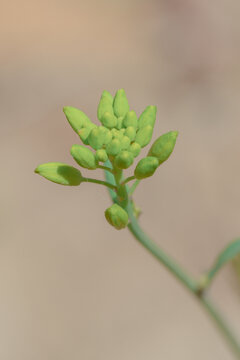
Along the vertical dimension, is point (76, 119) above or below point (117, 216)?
above

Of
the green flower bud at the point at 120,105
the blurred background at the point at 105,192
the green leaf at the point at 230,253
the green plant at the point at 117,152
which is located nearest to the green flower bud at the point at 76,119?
the green plant at the point at 117,152

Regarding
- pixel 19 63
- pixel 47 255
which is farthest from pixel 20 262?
pixel 19 63

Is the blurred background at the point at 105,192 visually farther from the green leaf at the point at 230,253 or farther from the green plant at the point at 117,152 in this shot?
the green plant at the point at 117,152

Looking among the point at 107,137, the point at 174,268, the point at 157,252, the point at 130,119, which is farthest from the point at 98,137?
the point at 174,268

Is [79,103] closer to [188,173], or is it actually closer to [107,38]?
[107,38]

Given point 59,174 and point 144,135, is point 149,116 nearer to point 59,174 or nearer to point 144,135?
point 144,135

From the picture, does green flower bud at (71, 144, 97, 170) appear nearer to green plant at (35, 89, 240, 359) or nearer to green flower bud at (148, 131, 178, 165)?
green plant at (35, 89, 240, 359)

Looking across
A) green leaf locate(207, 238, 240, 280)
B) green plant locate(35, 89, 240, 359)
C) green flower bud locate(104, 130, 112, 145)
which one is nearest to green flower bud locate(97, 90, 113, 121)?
green plant locate(35, 89, 240, 359)
